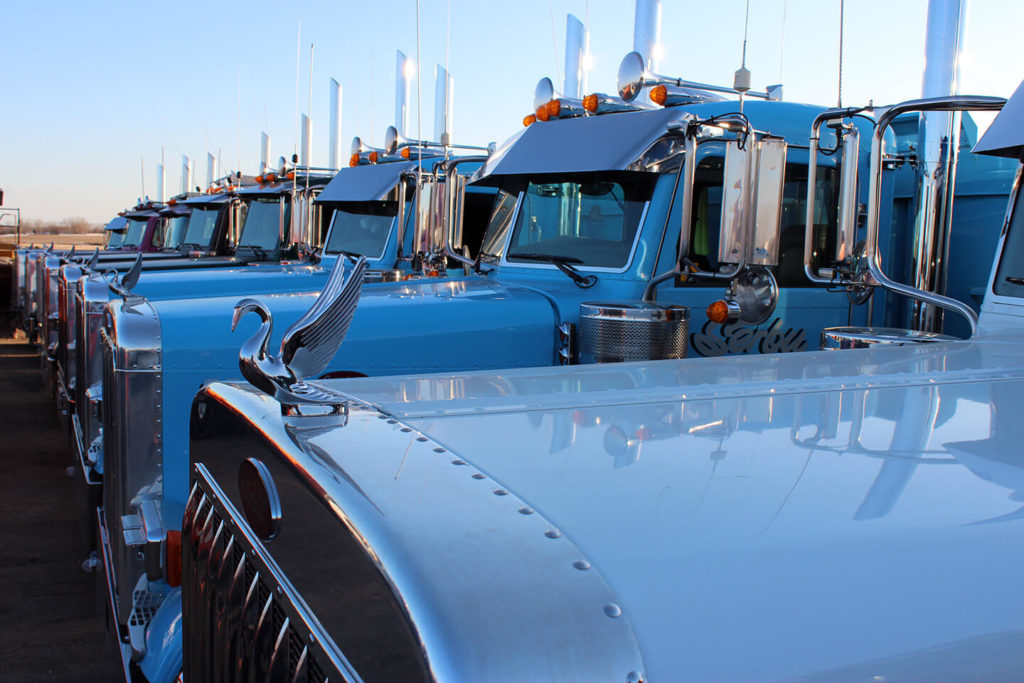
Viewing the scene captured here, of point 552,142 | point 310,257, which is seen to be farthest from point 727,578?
point 310,257

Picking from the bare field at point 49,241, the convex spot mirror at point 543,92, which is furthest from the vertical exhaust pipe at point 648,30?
the bare field at point 49,241

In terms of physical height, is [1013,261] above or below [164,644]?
above

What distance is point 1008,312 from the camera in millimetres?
2742

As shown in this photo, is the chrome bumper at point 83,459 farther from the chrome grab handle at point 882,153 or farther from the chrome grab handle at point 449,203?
the chrome grab handle at point 882,153

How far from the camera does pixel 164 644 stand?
2354mm

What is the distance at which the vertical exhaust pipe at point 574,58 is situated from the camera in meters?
7.45

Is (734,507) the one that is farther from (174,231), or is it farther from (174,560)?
(174,231)

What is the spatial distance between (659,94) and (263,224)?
24.7 ft

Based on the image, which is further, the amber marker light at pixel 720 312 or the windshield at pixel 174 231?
the windshield at pixel 174 231

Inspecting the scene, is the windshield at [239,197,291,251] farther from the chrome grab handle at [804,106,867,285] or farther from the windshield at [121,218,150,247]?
the windshield at [121,218,150,247]

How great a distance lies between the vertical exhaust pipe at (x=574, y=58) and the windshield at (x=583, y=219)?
3.50 metres

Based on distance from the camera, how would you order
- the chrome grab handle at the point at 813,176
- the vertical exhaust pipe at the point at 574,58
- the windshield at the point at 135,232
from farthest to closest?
1. the windshield at the point at 135,232
2. the vertical exhaust pipe at the point at 574,58
3. the chrome grab handle at the point at 813,176

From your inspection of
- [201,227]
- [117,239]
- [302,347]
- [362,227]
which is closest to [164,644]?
[302,347]

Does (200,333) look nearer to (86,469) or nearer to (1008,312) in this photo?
(86,469)
